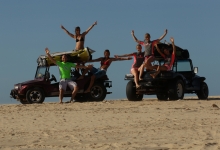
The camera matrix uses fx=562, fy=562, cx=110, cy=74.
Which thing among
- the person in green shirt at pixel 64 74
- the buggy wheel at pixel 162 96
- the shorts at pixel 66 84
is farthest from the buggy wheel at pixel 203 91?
the shorts at pixel 66 84

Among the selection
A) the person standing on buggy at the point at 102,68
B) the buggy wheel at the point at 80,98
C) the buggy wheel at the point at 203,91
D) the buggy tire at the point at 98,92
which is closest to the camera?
the person standing on buggy at the point at 102,68

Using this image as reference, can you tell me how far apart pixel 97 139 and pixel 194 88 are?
12029 millimetres

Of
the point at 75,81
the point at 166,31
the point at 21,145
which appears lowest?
the point at 21,145

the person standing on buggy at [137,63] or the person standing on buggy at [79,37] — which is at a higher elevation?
the person standing on buggy at [79,37]

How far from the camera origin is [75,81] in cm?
1873

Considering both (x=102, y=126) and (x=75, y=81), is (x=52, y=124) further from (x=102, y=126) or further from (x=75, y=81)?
(x=75, y=81)

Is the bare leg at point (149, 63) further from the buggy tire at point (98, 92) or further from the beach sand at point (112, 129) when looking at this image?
the beach sand at point (112, 129)

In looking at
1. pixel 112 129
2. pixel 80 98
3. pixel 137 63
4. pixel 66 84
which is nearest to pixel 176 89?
pixel 137 63

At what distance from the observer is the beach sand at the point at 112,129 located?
8.10 metres

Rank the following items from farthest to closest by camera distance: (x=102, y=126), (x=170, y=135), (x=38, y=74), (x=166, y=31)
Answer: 1. (x=38, y=74)
2. (x=166, y=31)
3. (x=102, y=126)
4. (x=170, y=135)

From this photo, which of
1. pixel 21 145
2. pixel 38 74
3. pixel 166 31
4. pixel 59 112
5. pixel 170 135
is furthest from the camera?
pixel 38 74

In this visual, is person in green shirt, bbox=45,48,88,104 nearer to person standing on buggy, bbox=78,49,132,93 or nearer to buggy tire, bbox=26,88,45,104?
buggy tire, bbox=26,88,45,104

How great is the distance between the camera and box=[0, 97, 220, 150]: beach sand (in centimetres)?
810

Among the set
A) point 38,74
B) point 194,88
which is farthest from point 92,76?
point 194,88
